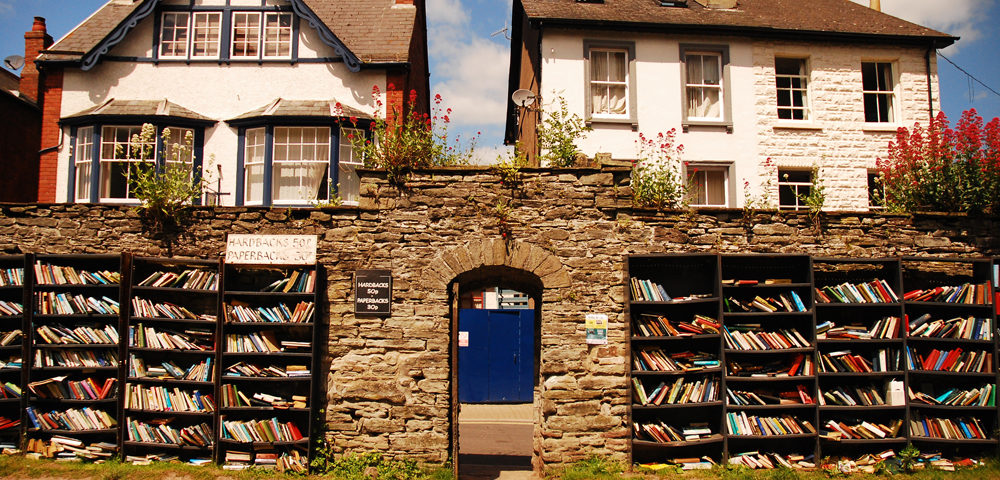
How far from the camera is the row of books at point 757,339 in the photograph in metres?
7.84

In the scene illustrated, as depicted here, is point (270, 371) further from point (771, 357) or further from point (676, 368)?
point (771, 357)

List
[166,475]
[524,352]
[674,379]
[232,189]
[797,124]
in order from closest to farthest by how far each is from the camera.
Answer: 1. [166,475]
2. [674,379]
3. [232,189]
4. [797,124]
5. [524,352]

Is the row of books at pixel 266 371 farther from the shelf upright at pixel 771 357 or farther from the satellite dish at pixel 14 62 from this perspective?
the satellite dish at pixel 14 62

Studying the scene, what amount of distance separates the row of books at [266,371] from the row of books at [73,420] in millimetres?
1719

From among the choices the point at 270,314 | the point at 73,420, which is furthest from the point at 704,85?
the point at 73,420

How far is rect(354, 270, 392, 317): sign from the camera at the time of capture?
797 cm

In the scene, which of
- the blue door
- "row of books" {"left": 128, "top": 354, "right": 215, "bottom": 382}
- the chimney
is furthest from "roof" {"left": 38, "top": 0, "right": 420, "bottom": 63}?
the blue door

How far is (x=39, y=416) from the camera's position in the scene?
7.84 metres

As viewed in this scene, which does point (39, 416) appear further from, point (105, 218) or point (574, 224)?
point (574, 224)

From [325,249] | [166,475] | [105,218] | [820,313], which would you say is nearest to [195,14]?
[105,218]

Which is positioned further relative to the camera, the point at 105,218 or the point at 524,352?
the point at 524,352

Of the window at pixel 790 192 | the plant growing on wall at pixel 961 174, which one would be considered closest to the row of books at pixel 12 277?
the plant growing on wall at pixel 961 174

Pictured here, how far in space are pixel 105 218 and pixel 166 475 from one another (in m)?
3.61

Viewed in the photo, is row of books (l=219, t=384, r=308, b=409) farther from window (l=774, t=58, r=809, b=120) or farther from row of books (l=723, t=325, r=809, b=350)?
window (l=774, t=58, r=809, b=120)
